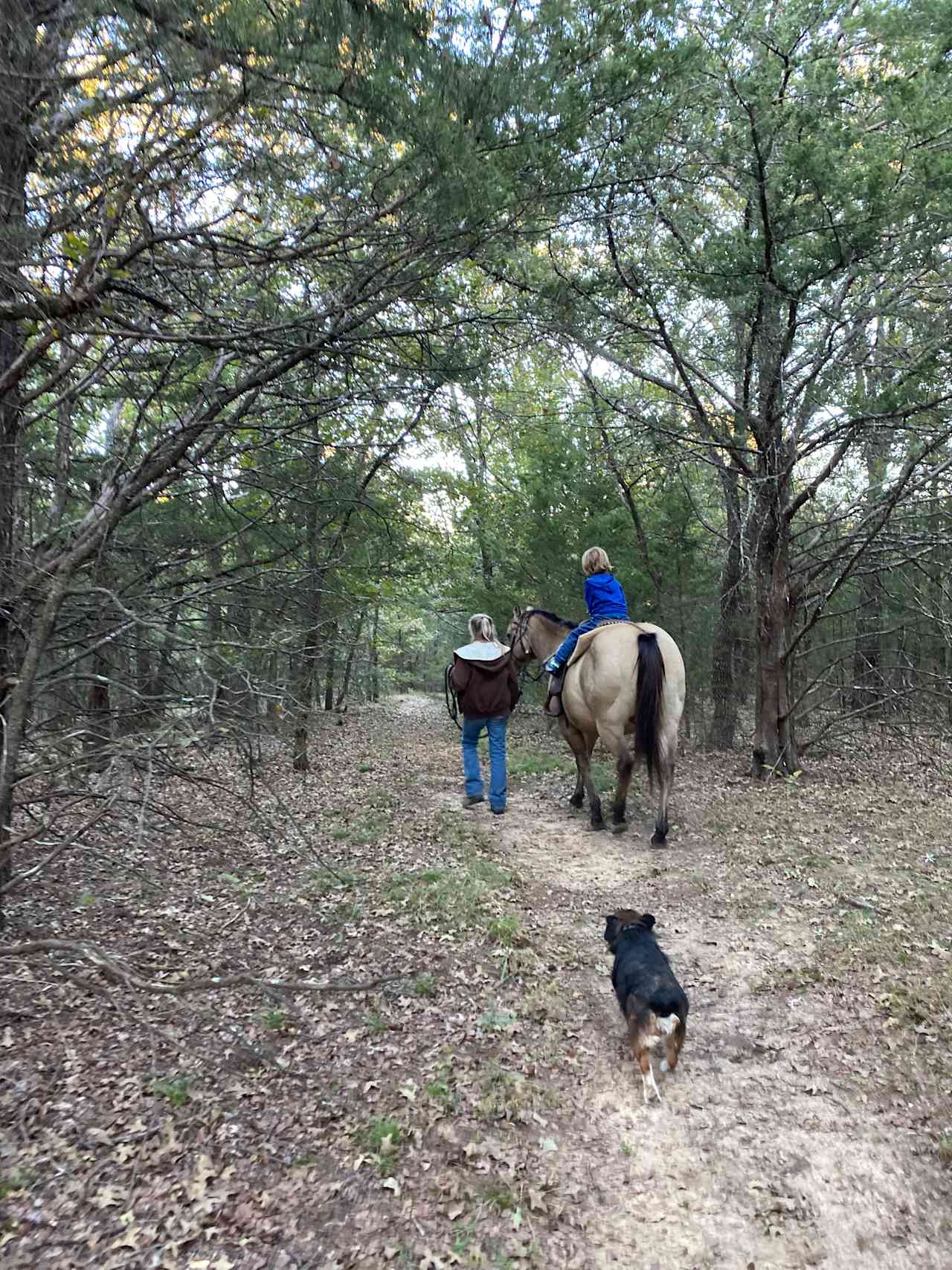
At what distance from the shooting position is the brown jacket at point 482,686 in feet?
27.8

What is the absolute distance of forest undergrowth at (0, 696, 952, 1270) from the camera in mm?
2572

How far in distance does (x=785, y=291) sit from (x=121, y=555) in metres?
6.50

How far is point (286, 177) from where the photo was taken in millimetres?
4438

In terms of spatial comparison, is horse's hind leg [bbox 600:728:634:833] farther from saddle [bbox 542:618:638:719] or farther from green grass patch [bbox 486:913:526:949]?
green grass patch [bbox 486:913:526:949]

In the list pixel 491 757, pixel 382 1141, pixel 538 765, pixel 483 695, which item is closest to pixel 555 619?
pixel 483 695

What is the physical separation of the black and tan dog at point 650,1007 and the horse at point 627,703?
3.22 m

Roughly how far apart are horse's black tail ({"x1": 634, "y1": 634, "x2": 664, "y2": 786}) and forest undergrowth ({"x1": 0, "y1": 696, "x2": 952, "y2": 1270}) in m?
1.06

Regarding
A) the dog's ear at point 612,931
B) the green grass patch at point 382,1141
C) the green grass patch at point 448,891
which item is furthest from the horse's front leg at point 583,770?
the green grass patch at point 382,1141

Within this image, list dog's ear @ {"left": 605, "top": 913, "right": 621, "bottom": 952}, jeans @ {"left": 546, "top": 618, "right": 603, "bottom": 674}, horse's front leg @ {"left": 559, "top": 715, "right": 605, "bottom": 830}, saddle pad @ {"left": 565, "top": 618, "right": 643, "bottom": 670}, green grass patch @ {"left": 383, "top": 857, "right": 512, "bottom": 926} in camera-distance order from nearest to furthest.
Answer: dog's ear @ {"left": 605, "top": 913, "right": 621, "bottom": 952} → green grass patch @ {"left": 383, "top": 857, "right": 512, "bottom": 926} → saddle pad @ {"left": 565, "top": 618, "right": 643, "bottom": 670} → horse's front leg @ {"left": 559, "top": 715, "right": 605, "bottom": 830} → jeans @ {"left": 546, "top": 618, "right": 603, "bottom": 674}

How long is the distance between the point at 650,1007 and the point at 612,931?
2.78 ft

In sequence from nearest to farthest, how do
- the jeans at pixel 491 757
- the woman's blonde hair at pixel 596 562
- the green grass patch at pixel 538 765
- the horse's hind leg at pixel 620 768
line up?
the horse's hind leg at pixel 620 768, the woman's blonde hair at pixel 596 562, the jeans at pixel 491 757, the green grass patch at pixel 538 765

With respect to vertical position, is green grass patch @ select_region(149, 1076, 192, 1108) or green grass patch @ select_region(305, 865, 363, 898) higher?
green grass patch @ select_region(149, 1076, 192, 1108)

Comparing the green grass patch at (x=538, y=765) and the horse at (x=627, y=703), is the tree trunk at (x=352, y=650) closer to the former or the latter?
the horse at (x=627, y=703)

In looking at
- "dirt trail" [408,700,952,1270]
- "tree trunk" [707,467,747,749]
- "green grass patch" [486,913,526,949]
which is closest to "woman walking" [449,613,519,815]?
"green grass patch" [486,913,526,949]
